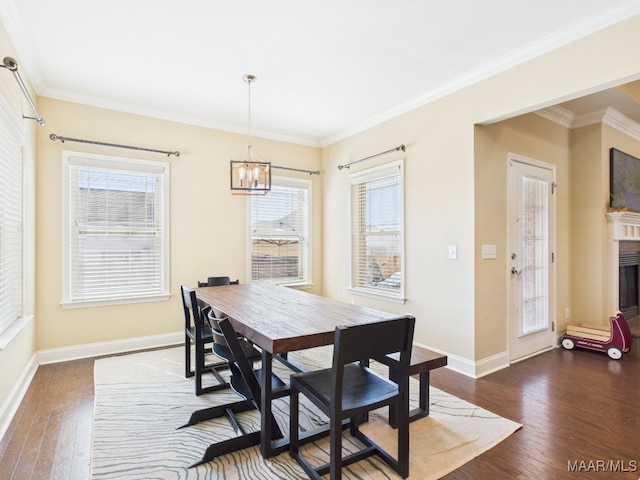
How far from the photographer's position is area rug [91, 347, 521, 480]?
1.82 metres

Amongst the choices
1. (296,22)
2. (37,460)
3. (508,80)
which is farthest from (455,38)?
(37,460)

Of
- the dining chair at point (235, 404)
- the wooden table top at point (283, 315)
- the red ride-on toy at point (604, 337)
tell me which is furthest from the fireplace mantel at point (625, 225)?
the dining chair at point (235, 404)

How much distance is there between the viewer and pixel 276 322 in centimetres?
202

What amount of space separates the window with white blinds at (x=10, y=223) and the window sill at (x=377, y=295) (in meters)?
3.38

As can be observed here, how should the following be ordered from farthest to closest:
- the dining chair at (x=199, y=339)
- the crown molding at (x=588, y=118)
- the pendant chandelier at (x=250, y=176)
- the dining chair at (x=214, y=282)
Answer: the crown molding at (x=588, y=118)
the dining chair at (x=214, y=282)
the pendant chandelier at (x=250, y=176)
the dining chair at (x=199, y=339)

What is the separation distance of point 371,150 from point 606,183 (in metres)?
2.79

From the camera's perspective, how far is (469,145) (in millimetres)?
3115

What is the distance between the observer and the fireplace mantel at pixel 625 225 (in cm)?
408

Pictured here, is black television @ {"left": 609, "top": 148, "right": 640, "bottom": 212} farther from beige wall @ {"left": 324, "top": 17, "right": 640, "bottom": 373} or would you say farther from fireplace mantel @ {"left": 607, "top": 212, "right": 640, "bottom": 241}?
beige wall @ {"left": 324, "top": 17, "right": 640, "bottom": 373}

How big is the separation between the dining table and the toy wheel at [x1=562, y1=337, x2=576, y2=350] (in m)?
2.81

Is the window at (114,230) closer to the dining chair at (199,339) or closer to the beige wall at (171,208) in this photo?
the beige wall at (171,208)

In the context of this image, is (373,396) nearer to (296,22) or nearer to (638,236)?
(296,22)

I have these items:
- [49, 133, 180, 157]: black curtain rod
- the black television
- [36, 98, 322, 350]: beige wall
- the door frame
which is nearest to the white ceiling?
[36, 98, 322, 350]: beige wall

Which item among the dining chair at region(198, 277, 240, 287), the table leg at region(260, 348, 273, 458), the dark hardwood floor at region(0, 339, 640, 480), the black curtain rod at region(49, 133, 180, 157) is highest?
the black curtain rod at region(49, 133, 180, 157)
